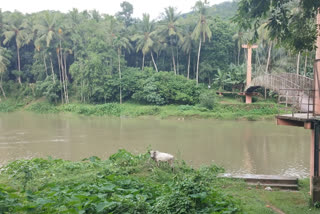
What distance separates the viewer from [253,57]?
3381 cm

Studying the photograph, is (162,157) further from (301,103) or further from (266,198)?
(301,103)

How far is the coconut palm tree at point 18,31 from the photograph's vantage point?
114 ft

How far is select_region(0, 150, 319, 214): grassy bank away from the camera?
13.8 ft

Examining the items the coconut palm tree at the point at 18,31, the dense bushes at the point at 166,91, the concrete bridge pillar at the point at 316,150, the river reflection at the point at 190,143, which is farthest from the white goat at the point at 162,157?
the coconut palm tree at the point at 18,31

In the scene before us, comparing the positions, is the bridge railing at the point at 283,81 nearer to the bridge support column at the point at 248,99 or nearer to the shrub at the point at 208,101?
the bridge support column at the point at 248,99

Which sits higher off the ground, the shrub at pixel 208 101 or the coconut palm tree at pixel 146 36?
the coconut palm tree at pixel 146 36

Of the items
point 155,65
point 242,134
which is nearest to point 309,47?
point 242,134

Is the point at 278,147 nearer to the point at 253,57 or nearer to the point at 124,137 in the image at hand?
the point at 124,137

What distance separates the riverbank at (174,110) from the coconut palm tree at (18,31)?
8.03 m

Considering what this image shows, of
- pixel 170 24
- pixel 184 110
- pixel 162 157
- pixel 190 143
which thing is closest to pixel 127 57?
pixel 170 24

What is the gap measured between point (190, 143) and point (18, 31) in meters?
29.7

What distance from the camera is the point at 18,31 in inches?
1404

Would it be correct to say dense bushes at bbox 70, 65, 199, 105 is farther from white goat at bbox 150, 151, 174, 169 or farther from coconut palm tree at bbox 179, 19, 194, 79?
white goat at bbox 150, 151, 174, 169

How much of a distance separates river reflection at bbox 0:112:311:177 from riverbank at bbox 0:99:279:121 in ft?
7.10
